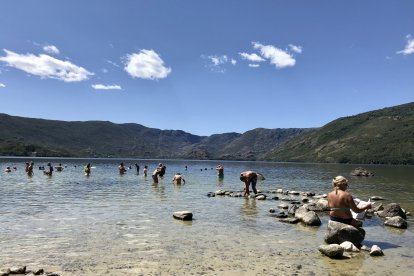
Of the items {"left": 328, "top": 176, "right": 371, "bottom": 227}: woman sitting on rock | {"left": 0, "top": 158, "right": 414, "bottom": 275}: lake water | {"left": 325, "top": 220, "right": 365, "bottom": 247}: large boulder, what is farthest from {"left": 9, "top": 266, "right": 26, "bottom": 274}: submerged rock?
{"left": 328, "top": 176, "right": 371, "bottom": 227}: woman sitting on rock

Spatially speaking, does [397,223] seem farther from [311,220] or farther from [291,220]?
[291,220]

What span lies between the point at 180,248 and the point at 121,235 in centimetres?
345

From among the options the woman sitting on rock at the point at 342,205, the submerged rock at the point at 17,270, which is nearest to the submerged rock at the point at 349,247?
the woman sitting on rock at the point at 342,205

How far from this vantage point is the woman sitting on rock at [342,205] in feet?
54.0

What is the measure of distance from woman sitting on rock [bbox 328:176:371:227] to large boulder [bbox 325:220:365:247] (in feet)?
1.96

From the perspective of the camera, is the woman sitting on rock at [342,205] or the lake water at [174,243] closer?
the lake water at [174,243]

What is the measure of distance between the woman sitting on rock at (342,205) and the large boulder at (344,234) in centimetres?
60

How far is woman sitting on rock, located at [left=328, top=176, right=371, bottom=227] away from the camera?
16.5 meters

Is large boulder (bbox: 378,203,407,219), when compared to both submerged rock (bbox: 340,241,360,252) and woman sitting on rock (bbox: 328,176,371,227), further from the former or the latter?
submerged rock (bbox: 340,241,360,252)

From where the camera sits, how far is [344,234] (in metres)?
15.7

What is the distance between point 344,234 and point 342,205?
131 centimetres

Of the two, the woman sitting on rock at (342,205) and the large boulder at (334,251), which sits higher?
the woman sitting on rock at (342,205)

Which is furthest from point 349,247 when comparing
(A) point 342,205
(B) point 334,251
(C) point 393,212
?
(C) point 393,212

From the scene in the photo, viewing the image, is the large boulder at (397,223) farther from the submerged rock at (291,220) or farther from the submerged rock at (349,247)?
the submerged rock at (349,247)
